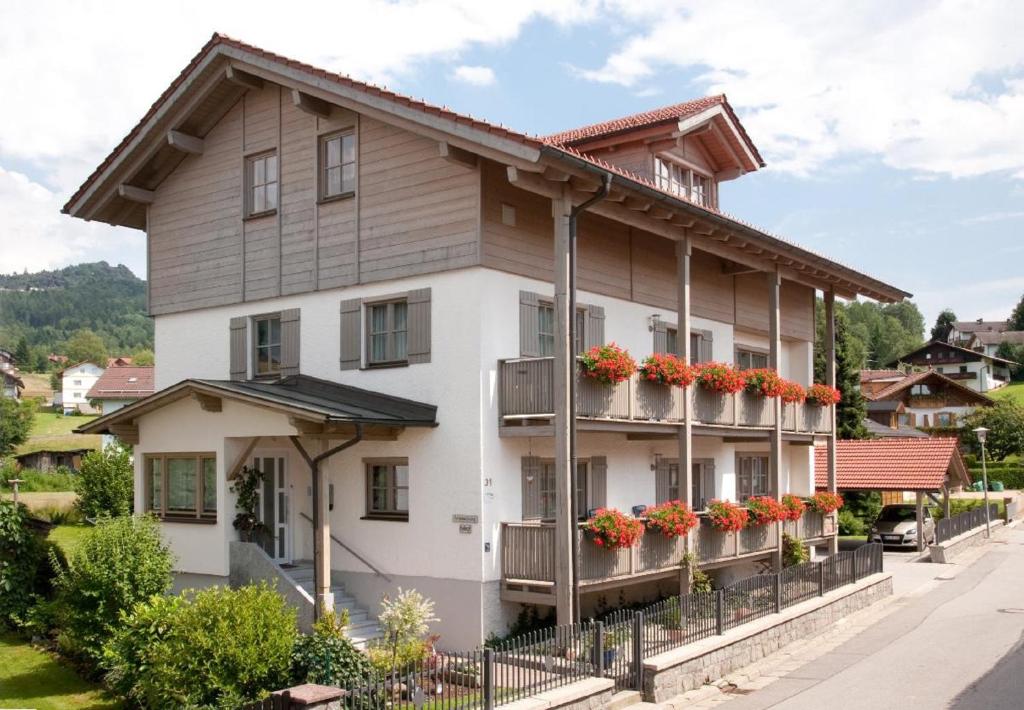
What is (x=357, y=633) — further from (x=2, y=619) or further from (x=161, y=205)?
(x=161, y=205)

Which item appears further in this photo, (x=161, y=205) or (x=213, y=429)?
(x=161, y=205)

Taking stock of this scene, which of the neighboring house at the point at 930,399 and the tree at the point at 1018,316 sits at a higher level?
the tree at the point at 1018,316

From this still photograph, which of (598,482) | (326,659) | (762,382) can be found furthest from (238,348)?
(762,382)

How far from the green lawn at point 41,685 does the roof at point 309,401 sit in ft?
13.4

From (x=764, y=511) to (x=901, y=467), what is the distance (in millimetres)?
14588

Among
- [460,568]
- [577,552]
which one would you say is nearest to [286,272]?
[460,568]

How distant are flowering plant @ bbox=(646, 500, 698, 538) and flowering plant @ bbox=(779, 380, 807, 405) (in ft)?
18.6

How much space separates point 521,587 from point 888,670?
609 cm

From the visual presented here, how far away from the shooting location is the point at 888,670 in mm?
17031

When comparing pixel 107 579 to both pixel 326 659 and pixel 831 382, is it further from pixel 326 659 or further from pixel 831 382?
pixel 831 382

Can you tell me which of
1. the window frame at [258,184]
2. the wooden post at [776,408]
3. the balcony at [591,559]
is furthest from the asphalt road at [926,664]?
the window frame at [258,184]

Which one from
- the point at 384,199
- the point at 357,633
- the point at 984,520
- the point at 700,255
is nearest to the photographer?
the point at 357,633

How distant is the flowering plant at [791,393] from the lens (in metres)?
23.8

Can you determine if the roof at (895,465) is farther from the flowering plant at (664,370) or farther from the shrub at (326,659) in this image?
the shrub at (326,659)
